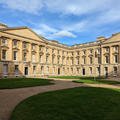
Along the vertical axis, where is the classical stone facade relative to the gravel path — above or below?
above

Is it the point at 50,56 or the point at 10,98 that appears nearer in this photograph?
the point at 10,98

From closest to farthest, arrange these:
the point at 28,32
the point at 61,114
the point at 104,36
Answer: the point at 61,114 → the point at 28,32 → the point at 104,36

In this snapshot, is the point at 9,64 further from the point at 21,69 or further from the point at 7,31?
the point at 7,31

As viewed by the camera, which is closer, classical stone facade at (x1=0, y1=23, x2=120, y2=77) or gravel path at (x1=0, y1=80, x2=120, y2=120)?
gravel path at (x1=0, y1=80, x2=120, y2=120)

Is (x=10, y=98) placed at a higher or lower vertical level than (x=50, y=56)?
lower

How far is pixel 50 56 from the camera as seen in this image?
4316cm

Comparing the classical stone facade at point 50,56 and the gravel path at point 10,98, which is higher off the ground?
the classical stone facade at point 50,56

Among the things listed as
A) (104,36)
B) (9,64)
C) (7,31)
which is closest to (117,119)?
(9,64)

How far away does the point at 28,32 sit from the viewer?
3581 centimetres

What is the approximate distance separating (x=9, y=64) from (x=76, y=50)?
28.9 meters

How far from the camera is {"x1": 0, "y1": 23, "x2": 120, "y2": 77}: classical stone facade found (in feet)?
101

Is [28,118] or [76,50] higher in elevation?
[76,50]

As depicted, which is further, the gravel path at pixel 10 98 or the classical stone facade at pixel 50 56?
the classical stone facade at pixel 50 56

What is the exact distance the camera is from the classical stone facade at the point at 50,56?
30844 millimetres
